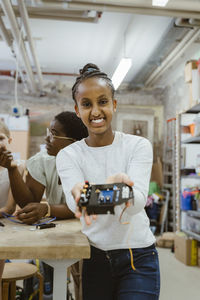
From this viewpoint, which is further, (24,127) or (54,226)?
(24,127)

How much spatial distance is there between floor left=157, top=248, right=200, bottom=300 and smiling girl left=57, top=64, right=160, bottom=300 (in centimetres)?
204

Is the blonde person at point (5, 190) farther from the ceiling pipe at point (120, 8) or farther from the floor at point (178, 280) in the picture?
the ceiling pipe at point (120, 8)

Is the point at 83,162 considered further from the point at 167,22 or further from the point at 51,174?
the point at 167,22

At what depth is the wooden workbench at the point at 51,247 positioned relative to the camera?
0.91 m

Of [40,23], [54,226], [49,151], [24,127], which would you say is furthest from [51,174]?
[24,127]

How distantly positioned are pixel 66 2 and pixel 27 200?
2590mm

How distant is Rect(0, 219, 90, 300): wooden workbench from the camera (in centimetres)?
91

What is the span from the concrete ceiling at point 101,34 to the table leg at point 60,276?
2.35 meters

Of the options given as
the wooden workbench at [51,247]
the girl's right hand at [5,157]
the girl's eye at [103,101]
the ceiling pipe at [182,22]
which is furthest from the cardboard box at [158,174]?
the girl's eye at [103,101]

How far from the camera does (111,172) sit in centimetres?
96

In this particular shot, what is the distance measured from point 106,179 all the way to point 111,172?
0.06 meters

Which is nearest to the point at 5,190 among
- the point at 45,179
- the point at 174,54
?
the point at 45,179

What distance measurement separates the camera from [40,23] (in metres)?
4.28

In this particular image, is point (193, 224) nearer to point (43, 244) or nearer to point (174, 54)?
point (174, 54)
